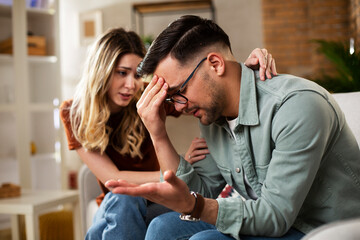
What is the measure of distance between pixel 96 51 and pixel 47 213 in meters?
1.97

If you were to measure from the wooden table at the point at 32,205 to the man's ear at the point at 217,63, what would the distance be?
5.03 ft

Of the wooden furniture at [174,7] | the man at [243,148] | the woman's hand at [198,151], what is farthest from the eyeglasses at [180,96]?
the wooden furniture at [174,7]

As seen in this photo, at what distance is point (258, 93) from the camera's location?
A: 1.24 meters

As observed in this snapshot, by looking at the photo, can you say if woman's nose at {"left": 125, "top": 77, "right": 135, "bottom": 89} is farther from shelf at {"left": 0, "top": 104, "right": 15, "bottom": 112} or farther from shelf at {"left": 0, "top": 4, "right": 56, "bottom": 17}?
shelf at {"left": 0, "top": 4, "right": 56, "bottom": 17}

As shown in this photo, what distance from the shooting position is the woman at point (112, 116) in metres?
1.87

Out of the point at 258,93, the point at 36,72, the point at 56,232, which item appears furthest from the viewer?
the point at 36,72

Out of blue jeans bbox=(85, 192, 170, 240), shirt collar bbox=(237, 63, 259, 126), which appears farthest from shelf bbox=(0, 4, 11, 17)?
shirt collar bbox=(237, 63, 259, 126)

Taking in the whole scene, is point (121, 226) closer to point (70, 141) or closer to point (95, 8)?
point (70, 141)

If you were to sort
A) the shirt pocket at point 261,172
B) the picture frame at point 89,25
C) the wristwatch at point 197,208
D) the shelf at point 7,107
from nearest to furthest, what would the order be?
the wristwatch at point 197,208 → the shirt pocket at point 261,172 → the shelf at point 7,107 → the picture frame at point 89,25

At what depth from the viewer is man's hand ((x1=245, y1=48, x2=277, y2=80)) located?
1282 mm

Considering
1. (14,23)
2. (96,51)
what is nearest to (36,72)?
(14,23)

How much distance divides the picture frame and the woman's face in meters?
3.93

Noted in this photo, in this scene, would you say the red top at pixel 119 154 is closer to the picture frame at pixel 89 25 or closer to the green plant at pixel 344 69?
the green plant at pixel 344 69

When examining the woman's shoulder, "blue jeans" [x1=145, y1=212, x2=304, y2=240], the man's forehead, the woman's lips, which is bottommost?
"blue jeans" [x1=145, y1=212, x2=304, y2=240]
